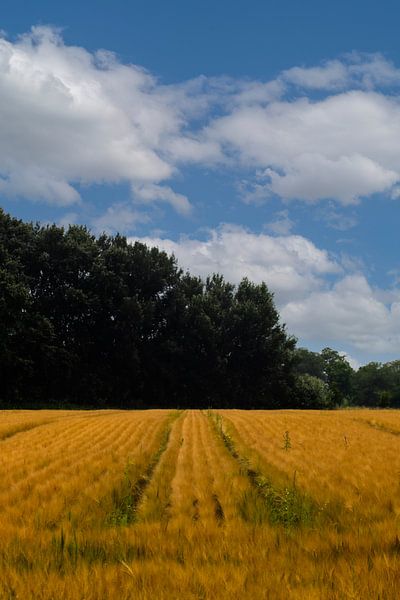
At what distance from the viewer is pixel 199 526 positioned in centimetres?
594

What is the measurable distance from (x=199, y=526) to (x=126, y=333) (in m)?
50.3

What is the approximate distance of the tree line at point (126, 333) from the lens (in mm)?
49281

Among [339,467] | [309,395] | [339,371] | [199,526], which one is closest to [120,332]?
[309,395]

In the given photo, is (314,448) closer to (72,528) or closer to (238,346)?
(72,528)

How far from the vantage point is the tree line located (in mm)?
49281

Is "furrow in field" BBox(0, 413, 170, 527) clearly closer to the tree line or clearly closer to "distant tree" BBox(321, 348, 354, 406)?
the tree line

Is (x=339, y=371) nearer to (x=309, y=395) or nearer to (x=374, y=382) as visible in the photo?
(x=374, y=382)

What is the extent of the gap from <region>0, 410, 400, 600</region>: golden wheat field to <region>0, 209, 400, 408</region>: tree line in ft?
122

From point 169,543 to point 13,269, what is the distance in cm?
4755

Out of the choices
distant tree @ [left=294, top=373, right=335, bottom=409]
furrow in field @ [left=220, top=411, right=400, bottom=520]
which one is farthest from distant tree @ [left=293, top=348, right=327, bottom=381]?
furrow in field @ [left=220, top=411, right=400, bottom=520]

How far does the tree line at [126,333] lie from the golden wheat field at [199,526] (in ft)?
122

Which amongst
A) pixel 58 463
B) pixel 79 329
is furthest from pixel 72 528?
pixel 79 329

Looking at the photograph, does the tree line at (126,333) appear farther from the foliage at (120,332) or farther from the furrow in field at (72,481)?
the furrow in field at (72,481)

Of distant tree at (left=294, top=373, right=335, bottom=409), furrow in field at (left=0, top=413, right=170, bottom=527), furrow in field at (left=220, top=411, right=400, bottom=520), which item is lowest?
furrow in field at (left=0, top=413, right=170, bottom=527)
